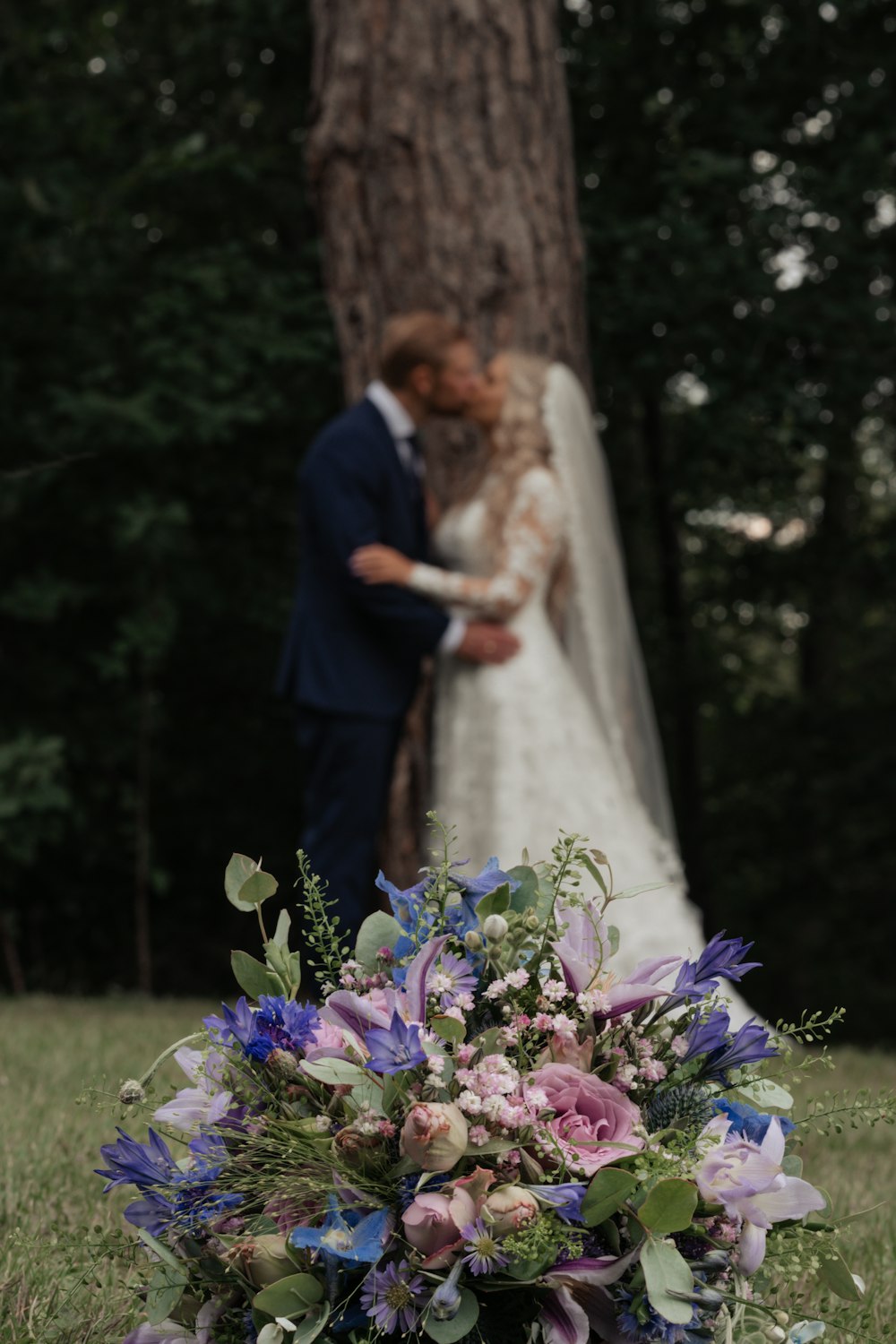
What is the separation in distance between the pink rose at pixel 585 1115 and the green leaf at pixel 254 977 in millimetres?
362

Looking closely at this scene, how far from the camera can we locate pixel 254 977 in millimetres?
1754

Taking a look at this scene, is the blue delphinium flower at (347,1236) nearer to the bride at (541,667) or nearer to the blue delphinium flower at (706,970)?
the blue delphinium flower at (706,970)

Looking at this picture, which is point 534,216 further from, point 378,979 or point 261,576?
point 378,979

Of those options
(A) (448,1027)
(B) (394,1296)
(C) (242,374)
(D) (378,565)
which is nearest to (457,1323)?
(B) (394,1296)

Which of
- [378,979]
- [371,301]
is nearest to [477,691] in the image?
[371,301]

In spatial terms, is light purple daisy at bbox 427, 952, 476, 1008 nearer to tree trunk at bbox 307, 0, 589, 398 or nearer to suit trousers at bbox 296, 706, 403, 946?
suit trousers at bbox 296, 706, 403, 946

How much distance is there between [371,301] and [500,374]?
28.8 inches

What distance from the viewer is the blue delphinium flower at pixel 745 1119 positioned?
5.55 feet

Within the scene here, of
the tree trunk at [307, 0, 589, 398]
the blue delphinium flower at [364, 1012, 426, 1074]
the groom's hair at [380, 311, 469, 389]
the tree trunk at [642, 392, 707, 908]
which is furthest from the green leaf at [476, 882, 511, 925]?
the tree trunk at [642, 392, 707, 908]

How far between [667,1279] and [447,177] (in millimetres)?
5058

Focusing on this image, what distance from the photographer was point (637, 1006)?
1684 mm

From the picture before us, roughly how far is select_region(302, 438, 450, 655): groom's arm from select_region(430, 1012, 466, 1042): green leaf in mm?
3514

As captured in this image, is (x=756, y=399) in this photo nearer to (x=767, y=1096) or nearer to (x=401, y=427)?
(x=401, y=427)

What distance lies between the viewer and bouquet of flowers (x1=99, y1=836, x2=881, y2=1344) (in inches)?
58.2
